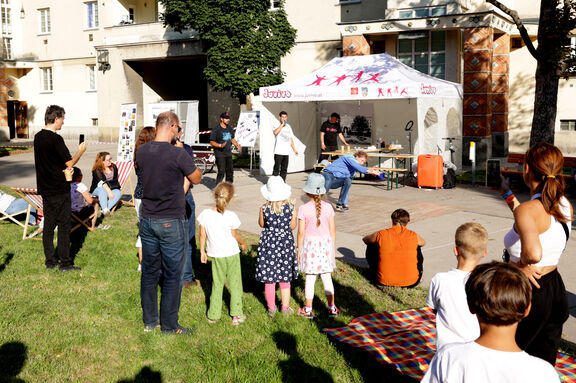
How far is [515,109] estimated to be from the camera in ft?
82.8

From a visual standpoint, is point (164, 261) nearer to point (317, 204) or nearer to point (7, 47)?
point (317, 204)

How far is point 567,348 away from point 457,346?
319cm

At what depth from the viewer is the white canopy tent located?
1515 centimetres

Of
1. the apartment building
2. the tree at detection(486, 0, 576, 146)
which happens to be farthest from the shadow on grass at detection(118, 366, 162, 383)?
the apartment building

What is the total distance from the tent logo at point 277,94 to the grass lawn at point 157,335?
9304 millimetres

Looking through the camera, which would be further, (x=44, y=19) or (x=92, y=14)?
(x=44, y=19)

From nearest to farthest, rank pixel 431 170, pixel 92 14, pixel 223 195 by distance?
pixel 223 195
pixel 431 170
pixel 92 14

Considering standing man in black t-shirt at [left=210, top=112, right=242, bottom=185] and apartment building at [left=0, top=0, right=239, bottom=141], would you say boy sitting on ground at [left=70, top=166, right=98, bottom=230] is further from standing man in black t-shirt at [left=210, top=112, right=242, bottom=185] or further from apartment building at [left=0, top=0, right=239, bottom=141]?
apartment building at [left=0, top=0, right=239, bottom=141]

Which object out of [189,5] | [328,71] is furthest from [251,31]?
[328,71]

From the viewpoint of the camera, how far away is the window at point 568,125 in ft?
80.5

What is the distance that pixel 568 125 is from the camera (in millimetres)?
24641

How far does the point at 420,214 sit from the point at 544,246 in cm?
770

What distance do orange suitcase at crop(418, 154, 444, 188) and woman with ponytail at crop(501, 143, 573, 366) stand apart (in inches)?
427

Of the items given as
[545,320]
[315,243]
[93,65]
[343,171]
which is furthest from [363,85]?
[93,65]
